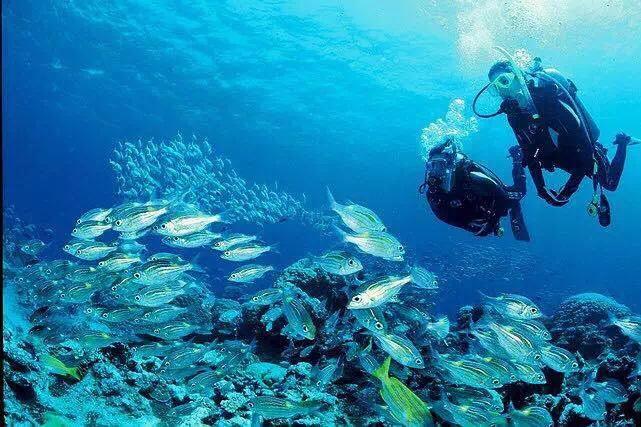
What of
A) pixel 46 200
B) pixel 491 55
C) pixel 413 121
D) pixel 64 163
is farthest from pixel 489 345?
pixel 46 200

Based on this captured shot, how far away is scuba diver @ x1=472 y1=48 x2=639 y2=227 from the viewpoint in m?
5.09

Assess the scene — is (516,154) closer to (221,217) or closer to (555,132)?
(555,132)

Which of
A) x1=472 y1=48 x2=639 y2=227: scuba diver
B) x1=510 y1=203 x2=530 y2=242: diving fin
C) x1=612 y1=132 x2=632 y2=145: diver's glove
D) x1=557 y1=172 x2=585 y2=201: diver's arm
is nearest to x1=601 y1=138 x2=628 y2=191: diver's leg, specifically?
x1=612 y1=132 x2=632 y2=145: diver's glove

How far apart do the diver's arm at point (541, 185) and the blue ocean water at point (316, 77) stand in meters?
8.40

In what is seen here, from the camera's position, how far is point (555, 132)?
5.34 metres

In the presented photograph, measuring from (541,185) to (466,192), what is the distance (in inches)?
46.3

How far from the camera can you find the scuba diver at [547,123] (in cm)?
509

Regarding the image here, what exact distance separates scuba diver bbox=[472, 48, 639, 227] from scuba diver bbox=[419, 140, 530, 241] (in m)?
0.53

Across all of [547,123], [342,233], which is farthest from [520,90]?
[342,233]

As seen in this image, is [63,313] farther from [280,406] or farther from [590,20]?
[590,20]

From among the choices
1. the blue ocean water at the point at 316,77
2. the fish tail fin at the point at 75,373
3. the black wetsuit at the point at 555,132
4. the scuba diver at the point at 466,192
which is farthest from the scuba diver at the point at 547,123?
the blue ocean water at the point at 316,77

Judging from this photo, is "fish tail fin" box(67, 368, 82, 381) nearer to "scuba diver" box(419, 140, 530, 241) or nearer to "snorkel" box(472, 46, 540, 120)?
"scuba diver" box(419, 140, 530, 241)

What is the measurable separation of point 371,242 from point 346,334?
8.18 feet

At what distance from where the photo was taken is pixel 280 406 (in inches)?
173
